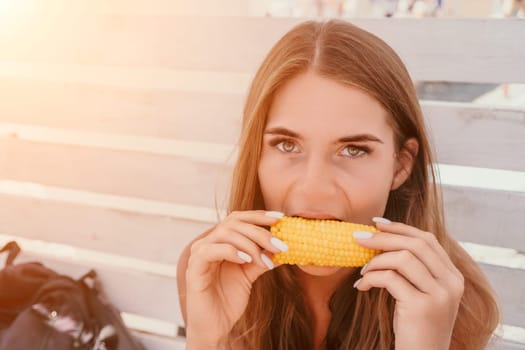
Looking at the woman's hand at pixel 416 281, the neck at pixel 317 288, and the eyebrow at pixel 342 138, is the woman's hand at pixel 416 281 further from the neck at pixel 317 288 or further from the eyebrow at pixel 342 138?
the neck at pixel 317 288

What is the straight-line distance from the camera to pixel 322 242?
104 centimetres

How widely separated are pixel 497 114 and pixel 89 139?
70.1 inches

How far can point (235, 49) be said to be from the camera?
1836 mm

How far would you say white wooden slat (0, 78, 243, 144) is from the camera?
6.23 ft

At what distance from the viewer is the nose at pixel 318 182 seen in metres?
1.11

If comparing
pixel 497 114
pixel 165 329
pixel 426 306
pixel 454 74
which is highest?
pixel 454 74

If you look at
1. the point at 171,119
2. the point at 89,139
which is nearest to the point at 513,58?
the point at 171,119

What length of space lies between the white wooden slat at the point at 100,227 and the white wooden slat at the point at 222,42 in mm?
691

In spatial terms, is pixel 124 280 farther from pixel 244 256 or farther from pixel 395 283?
pixel 395 283

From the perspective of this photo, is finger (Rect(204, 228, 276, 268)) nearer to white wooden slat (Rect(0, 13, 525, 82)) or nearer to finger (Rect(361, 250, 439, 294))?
finger (Rect(361, 250, 439, 294))

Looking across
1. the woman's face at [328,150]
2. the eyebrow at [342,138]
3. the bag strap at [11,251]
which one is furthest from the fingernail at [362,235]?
the bag strap at [11,251]

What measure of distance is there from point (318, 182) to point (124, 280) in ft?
4.84

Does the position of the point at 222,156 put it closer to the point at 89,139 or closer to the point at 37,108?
the point at 89,139

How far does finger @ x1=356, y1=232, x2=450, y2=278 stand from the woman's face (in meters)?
0.19
